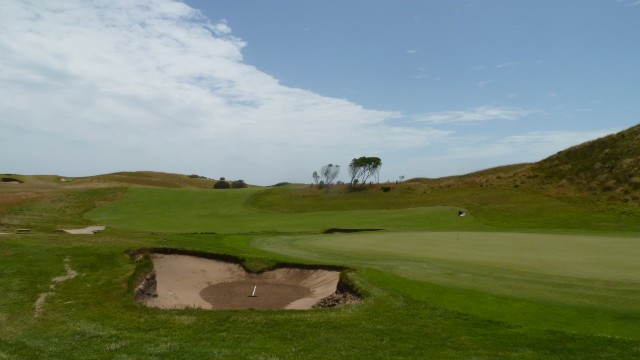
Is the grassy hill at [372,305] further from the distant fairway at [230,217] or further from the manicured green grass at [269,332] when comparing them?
the distant fairway at [230,217]

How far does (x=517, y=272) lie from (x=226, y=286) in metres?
13.4

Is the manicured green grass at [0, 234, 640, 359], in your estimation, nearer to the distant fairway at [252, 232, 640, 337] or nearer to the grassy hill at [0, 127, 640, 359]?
the grassy hill at [0, 127, 640, 359]

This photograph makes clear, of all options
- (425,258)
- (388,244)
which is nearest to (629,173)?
(388,244)

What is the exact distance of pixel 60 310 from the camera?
15.5 metres

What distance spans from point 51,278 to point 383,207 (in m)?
54.4

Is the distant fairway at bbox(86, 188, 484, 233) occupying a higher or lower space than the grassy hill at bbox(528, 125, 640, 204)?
lower

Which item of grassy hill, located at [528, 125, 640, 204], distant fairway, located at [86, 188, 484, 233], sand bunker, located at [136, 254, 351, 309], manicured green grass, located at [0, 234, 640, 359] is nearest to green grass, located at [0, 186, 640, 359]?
manicured green grass, located at [0, 234, 640, 359]

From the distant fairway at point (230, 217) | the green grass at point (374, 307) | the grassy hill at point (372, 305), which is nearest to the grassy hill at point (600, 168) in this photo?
the grassy hill at point (372, 305)

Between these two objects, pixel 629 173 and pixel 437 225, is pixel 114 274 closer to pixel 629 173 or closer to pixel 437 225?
pixel 437 225

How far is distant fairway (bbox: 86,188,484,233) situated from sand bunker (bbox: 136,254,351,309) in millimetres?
21679

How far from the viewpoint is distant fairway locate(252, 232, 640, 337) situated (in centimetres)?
1343

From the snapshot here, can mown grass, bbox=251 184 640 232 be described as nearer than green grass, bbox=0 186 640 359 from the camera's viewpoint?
No

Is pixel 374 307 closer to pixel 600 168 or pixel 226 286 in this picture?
pixel 226 286

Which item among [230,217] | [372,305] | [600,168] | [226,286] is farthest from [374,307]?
[600,168]
